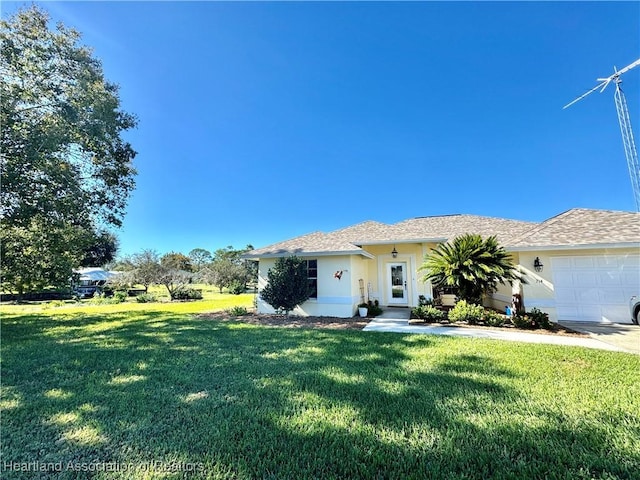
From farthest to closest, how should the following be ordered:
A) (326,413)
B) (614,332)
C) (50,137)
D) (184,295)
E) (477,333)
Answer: (184,295)
(50,137)
(477,333)
(614,332)
(326,413)

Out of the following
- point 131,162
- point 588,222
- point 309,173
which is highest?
point 309,173

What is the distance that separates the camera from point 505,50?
31.4 ft

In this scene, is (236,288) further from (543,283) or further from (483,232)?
(543,283)

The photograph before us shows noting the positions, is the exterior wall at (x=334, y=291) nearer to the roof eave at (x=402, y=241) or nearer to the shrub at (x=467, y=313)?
the roof eave at (x=402, y=241)

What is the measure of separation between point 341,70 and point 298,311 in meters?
10.1

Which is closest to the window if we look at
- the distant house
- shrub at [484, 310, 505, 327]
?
shrub at [484, 310, 505, 327]

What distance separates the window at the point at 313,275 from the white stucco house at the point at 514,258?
43 mm

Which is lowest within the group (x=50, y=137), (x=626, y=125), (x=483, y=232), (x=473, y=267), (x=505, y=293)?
(x=505, y=293)

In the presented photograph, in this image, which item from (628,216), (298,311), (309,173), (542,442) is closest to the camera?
(542,442)

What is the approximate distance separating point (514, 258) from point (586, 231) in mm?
2420

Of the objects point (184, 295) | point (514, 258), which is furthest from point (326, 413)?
point (184, 295)

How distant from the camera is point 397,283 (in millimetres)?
13570

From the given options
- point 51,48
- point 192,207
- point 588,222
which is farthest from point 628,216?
point 192,207

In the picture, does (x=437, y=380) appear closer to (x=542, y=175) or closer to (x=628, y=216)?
(x=628, y=216)
